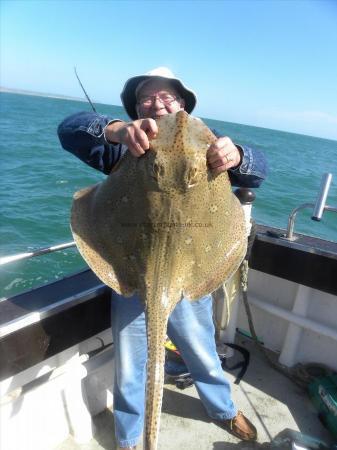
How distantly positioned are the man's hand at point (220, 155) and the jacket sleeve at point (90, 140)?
0.88 metres

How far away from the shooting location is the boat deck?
332 centimetres

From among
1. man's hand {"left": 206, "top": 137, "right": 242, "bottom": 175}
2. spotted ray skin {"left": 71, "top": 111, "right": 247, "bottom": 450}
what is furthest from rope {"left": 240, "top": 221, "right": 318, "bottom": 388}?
man's hand {"left": 206, "top": 137, "right": 242, "bottom": 175}

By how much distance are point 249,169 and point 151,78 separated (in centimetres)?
101

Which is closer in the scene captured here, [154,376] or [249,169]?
[154,376]

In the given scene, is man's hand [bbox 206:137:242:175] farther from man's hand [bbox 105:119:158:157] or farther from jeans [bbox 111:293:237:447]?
jeans [bbox 111:293:237:447]

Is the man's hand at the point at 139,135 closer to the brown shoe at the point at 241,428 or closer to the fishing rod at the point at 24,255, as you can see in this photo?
the fishing rod at the point at 24,255

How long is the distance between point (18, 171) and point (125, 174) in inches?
732

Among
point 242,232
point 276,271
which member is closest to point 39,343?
point 242,232

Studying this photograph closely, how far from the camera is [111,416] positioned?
141 inches

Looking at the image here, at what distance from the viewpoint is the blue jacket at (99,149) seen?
2.63m

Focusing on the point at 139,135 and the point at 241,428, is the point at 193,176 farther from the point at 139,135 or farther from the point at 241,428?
the point at 241,428

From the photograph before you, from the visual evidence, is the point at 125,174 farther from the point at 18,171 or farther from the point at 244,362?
the point at 18,171

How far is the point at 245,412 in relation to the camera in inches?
147

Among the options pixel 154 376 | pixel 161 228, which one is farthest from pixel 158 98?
pixel 154 376
